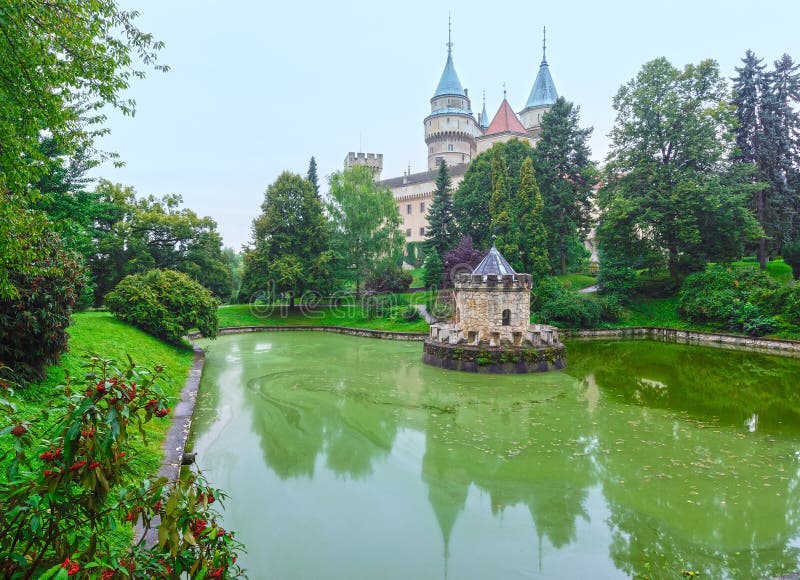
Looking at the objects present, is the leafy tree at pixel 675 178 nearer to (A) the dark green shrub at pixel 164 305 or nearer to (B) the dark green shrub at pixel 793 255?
(B) the dark green shrub at pixel 793 255

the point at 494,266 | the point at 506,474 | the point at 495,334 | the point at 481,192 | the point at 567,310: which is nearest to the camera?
the point at 506,474

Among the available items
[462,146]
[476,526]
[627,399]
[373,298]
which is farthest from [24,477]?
[462,146]

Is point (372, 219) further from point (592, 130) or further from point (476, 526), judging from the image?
point (476, 526)

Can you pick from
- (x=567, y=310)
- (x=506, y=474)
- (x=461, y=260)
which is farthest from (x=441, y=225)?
(x=506, y=474)

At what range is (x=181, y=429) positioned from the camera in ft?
24.5

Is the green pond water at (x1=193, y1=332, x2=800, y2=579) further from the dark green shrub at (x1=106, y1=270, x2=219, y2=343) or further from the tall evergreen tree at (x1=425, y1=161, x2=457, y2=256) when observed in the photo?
the tall evergreen tree at (x1=425, y1=161, x2=457, y2=256)

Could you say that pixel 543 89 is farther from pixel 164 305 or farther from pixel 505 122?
pixel 164 305

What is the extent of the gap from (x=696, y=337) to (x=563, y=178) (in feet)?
44.2

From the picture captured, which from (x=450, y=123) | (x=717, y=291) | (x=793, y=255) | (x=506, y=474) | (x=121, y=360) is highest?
(x=450, y=123)

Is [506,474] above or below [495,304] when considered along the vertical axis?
below

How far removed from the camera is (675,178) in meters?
23.9

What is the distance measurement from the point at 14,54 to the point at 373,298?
22444 millimetres

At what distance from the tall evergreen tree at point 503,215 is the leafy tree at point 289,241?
390 inches

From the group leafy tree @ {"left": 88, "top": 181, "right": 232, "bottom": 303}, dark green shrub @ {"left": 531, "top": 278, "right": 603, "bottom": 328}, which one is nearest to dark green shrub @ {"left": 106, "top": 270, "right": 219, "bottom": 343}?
leafy tree @ {"left": 88, "top": 181, "right": 232, "bottom": 303}
